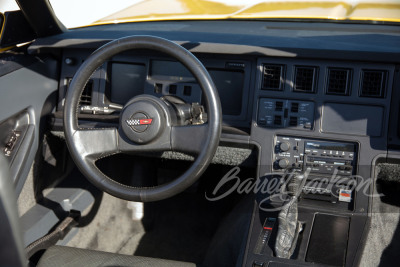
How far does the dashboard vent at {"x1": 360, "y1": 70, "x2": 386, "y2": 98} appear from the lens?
87.5 inches

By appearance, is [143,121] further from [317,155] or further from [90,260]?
[317,155]

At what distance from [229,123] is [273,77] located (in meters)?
0.30

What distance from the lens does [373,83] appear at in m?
2.24

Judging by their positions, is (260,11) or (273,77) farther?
(260,11)

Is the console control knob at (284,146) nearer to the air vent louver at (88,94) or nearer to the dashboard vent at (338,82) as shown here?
the dashboard vent at (338,82)

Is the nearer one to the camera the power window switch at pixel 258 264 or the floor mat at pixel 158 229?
the power window switch at pixel 258 264

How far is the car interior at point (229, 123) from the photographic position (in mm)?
2000

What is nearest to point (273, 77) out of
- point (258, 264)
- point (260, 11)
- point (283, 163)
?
point (283, 163)

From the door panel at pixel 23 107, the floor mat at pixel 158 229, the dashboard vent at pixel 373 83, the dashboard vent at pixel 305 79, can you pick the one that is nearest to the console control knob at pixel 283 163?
the dashboard vent at pixel 305 79

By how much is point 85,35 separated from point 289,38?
39.2 inches

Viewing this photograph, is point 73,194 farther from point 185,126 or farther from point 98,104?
point 185,126

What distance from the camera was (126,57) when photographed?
8.30 ft

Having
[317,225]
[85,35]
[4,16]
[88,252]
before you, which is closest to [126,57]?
[85,35]

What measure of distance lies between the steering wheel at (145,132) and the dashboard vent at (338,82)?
62 centimetres
